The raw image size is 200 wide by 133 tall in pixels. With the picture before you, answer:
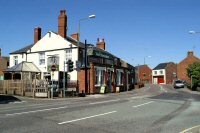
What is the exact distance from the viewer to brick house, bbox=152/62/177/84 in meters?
119

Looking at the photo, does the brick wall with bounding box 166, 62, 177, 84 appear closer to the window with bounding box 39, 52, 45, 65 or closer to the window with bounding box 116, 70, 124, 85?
the window with bounding box 116, 70, 124, 85

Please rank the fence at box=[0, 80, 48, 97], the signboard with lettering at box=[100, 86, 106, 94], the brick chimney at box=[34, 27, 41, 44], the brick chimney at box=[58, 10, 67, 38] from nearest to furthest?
the fence at box=[0, 80, 48, 97]
the signboard with lettering at box=[100, 86, 106, 94]
the brick chimney at box=[58, 10, 67, 38]
the brick chimney at box=[34, 27, 41, 44]

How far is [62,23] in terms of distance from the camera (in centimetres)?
4288

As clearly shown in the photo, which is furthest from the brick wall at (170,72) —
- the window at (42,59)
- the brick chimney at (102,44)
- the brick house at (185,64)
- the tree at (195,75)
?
the window at (42,59)

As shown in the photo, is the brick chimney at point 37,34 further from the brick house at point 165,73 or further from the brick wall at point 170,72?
the brick wall at point 170,72

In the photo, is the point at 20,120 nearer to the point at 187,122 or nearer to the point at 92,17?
the point at 187,122

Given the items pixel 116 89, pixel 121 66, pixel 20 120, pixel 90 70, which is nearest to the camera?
pixel 20 120

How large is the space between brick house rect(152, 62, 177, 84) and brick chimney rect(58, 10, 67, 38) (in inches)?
3202

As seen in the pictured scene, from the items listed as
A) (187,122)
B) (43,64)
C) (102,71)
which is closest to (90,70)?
(102,71)

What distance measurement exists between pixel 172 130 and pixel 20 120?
6368 mm

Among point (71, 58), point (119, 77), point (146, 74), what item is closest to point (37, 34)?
point (71, 58)

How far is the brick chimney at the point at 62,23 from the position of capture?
42750 mm

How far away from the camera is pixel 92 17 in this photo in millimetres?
34938

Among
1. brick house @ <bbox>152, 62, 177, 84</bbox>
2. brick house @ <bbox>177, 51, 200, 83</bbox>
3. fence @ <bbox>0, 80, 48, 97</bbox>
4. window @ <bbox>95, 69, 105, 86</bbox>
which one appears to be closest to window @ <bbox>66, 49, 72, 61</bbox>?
window @ <bbox>95, 69, 105, 86</bbox>
